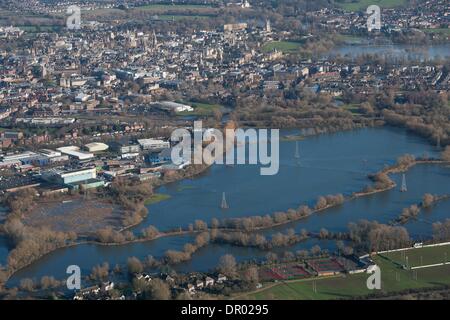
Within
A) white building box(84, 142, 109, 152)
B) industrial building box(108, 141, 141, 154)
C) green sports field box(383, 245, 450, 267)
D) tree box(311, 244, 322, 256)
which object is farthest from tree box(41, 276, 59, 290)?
white building box(84, 142, 109, 152)

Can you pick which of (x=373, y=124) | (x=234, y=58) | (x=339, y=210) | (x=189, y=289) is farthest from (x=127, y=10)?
(x=189, y=289)

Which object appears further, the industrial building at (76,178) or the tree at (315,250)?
the industrial building at (76,178)

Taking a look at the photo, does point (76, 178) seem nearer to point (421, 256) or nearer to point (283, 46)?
point (421, 256)

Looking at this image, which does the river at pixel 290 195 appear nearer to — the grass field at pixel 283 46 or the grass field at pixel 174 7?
the grass field at pixel 283 46

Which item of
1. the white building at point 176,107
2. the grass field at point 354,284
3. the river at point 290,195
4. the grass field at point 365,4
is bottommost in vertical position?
the river at point 290,195

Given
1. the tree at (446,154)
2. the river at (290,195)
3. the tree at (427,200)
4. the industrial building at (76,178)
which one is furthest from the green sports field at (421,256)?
the industrial building at (76,178)

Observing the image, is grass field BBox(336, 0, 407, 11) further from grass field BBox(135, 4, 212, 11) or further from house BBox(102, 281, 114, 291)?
house BBox(102, 281, 114, 291)

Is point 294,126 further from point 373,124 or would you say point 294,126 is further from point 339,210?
point 339,210
